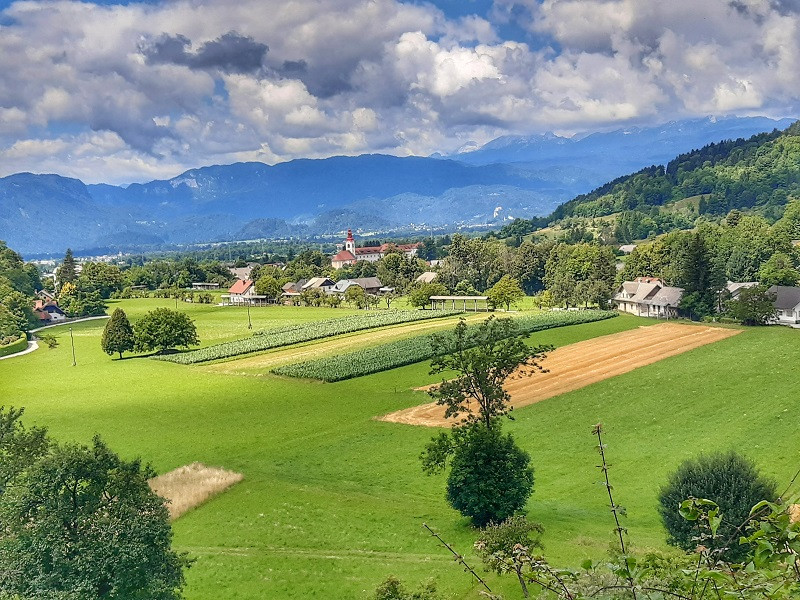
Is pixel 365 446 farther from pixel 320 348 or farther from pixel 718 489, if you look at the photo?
pixel 320 348

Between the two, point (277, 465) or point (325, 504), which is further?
point (277, 465)

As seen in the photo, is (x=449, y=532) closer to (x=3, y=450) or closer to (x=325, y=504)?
(x=325, y=504)

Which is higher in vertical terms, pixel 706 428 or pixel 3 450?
pixel 3 450

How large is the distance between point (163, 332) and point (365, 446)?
40.1 meters

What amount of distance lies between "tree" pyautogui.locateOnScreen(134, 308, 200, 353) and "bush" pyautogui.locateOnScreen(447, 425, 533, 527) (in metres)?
50.2

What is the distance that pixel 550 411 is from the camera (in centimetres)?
3834

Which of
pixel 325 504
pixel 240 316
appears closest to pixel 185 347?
pixel 240 316

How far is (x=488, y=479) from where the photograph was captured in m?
22.6

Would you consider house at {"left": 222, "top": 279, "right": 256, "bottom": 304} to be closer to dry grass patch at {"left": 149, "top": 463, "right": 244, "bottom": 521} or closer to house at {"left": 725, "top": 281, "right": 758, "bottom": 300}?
house at {"left": 725, "top": 281, "right": 758, "bottom": 300}

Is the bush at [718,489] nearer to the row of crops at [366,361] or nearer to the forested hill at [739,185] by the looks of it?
the row of crops at [366,361]

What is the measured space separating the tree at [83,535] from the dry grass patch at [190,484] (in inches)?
345

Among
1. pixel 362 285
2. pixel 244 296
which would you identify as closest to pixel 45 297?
pixel 244 296

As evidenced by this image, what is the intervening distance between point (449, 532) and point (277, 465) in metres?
11.1

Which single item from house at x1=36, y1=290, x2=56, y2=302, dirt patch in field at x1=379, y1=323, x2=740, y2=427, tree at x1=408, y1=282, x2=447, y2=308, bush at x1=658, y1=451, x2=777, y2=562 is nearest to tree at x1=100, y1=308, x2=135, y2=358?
dirt patch in field at x1=379, y1=323, x2=740, y2=427
